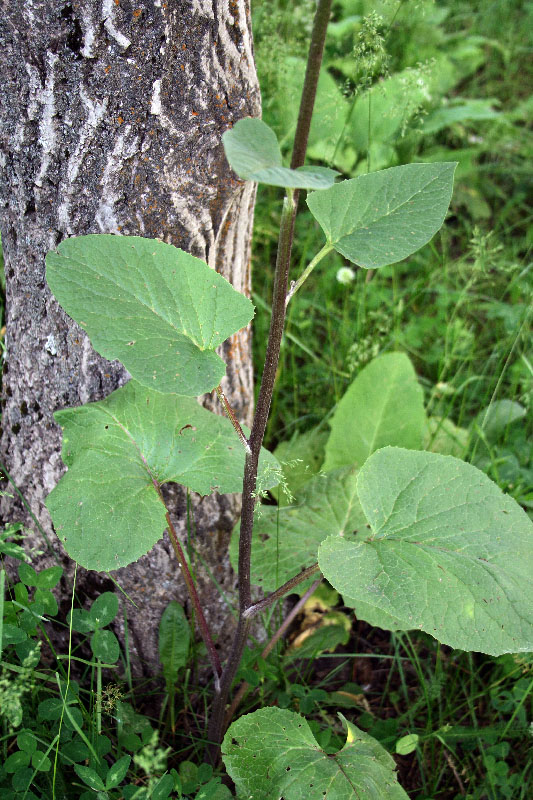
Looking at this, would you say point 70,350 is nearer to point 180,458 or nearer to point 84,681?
point 180,458

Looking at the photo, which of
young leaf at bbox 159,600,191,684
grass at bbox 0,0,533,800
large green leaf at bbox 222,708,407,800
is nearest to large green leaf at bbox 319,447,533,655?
large green leaf at bbox 222,708,407,800

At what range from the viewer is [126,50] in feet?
3.75

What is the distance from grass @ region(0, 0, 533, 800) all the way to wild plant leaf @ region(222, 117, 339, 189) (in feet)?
2.63

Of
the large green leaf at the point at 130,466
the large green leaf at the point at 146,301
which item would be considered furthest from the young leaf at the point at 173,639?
the large green leaf at the point at 146,301

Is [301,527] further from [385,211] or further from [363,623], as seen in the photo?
[385,211]

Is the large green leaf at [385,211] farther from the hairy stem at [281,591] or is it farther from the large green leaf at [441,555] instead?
the hairy stem at [281,591]

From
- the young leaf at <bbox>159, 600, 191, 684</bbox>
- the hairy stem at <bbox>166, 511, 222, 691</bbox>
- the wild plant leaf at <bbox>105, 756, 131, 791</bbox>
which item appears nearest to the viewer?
the wild plant leaf at <bbox>105, 756, 131, 791</bbox>

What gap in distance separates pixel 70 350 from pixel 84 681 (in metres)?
0.81

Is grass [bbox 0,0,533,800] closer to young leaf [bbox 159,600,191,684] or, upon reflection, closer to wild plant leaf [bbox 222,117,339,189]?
young leaf [bbox 159,600,191,684]

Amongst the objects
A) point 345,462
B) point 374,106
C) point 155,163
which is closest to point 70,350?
point 155,163

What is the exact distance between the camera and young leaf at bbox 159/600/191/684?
158 cm

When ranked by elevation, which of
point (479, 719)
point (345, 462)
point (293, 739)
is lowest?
point (479, 719)

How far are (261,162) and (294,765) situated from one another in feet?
3.53

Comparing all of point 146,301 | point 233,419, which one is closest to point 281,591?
point 233,419
